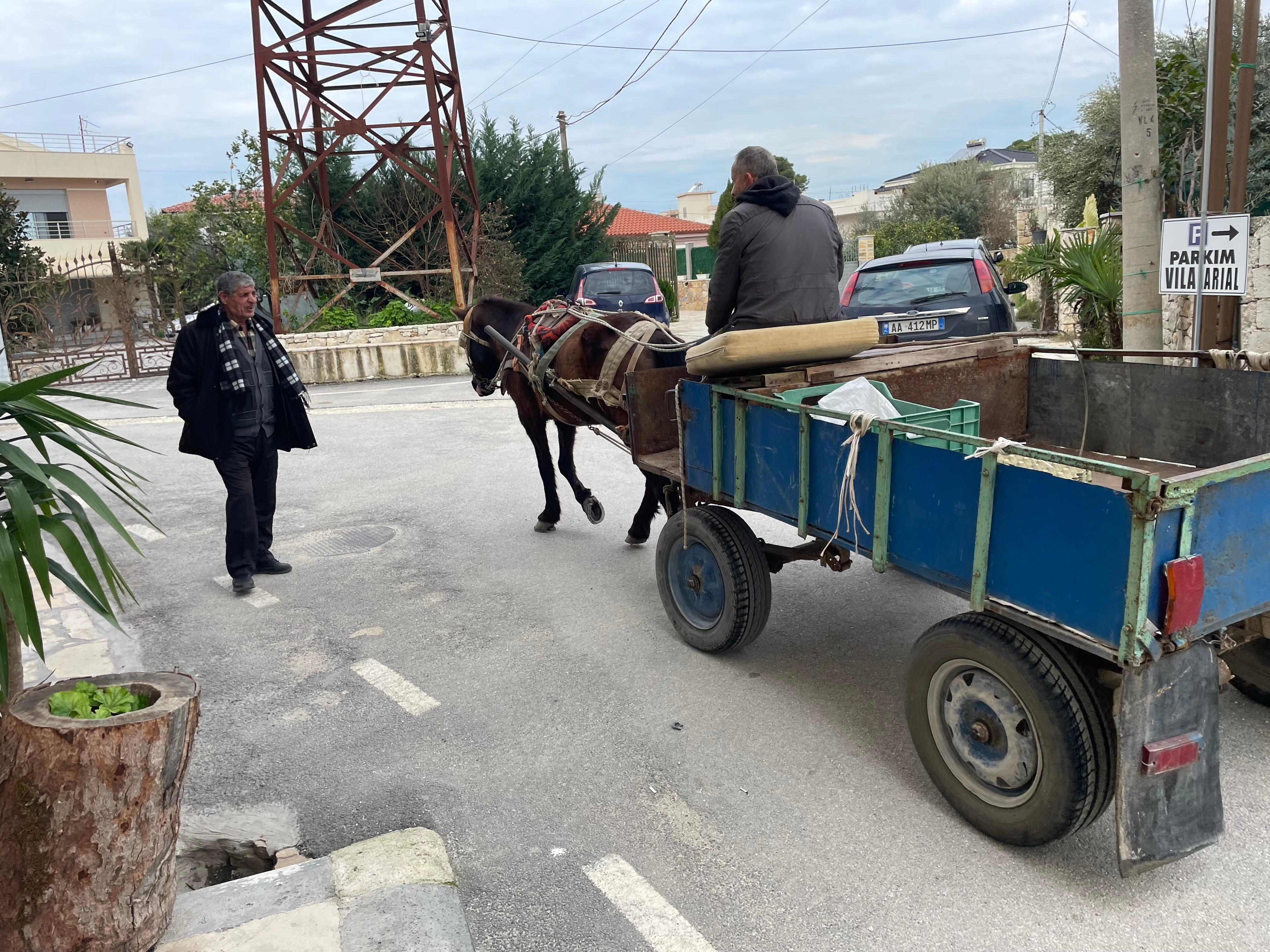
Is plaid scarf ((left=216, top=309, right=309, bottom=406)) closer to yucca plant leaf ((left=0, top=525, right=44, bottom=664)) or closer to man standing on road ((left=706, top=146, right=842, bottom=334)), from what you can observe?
man standing on road ((left=706, top=146, right=842, bottom=334))

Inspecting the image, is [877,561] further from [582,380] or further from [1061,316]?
[1061,316]

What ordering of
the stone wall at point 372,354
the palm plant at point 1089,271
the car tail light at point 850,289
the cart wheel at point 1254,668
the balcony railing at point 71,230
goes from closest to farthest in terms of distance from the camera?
1. the cart wheel at point 1254,668
2. the palm plant at point 1089,271
3. the car tail light at point 850,289
4. the stone wall at point 372,354
5. the balcony railing at point 71,230

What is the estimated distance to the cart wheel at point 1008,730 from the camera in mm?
2709

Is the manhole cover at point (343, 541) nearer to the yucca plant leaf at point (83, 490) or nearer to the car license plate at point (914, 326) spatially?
the yucca plant leaf at point (83, 490)

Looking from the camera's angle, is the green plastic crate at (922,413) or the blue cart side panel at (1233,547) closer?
the blue cart side panel at (1233,547)

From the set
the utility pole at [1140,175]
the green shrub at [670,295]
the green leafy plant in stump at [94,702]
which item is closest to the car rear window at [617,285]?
the green shrub at [670,295]

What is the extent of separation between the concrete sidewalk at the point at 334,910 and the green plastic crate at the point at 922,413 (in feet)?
7.01

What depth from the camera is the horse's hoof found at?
6.66 m

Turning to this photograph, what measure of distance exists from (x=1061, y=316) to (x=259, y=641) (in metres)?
15.9

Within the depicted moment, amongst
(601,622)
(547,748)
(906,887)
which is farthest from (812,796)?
(601,622)

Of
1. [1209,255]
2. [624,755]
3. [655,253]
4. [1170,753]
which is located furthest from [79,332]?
[1170,753]

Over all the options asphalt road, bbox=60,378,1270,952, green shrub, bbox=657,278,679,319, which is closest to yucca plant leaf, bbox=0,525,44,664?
asphalt road, bbox=60,378,1270,952

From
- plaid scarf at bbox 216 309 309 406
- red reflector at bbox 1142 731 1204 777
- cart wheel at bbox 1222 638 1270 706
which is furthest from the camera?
plaid scarf at bbox 216 309 309 406

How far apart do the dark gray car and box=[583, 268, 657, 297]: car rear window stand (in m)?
7.10
